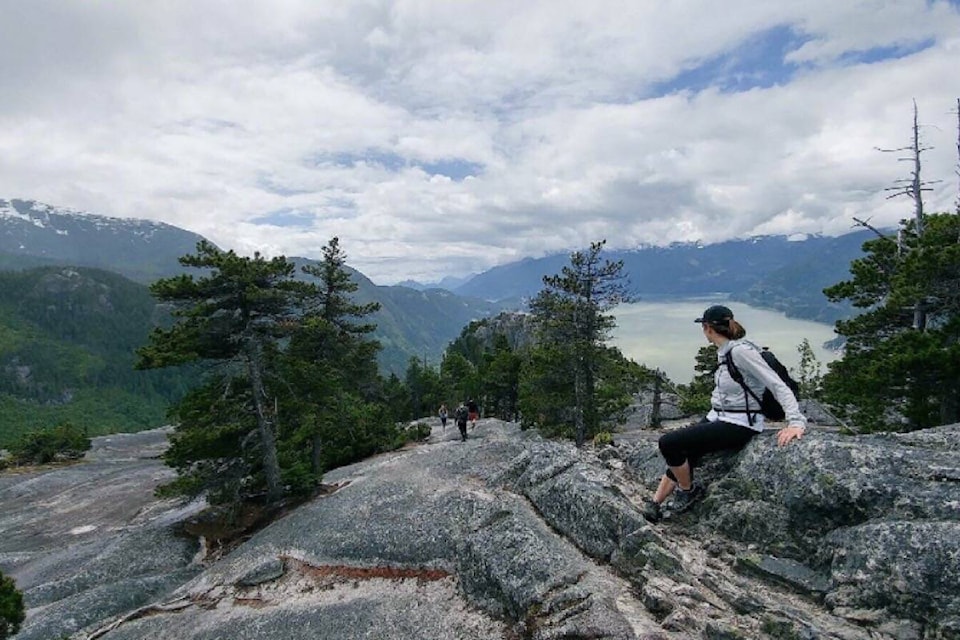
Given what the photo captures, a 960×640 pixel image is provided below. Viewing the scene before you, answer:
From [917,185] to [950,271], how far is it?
349 inches

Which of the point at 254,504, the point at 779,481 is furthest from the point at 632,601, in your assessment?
the point at 254,504

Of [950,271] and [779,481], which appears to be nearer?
[779,481]

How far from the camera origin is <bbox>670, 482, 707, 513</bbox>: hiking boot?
30.7 ft

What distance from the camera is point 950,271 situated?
2050 centimetres

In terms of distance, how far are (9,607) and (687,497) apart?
592 inches

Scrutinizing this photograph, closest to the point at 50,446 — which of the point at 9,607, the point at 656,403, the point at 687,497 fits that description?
the point at 9,607

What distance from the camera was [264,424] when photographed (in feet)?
71.3

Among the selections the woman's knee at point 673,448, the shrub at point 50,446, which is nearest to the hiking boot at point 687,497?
the woman's knee at point 673,448

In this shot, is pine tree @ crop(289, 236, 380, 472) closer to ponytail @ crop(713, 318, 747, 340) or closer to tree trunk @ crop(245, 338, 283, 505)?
tree trunk @ crop(245, 338, 283, 505)

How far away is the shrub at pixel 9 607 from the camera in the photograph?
40.1ft

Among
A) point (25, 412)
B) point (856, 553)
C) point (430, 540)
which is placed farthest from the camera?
point (25, 412)

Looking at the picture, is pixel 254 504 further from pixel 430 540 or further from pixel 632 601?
pixel 632 601

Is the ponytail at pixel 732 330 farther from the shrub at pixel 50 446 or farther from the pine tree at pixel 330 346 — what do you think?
the shrub at pixel 50 446

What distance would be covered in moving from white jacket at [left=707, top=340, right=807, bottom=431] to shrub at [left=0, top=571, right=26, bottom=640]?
51.0 feet
